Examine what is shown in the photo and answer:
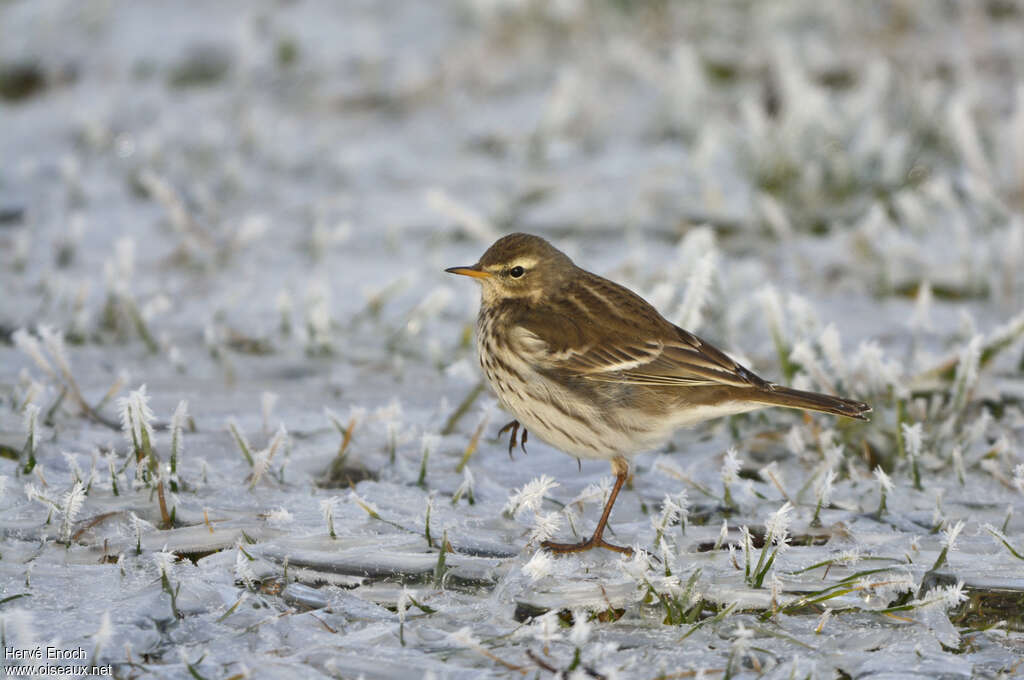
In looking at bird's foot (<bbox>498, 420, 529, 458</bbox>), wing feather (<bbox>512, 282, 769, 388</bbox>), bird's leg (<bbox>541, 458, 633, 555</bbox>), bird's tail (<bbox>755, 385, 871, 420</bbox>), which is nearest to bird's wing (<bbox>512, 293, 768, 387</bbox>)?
wing feather (<bbox>512, 282, 769, 388</bbox>)

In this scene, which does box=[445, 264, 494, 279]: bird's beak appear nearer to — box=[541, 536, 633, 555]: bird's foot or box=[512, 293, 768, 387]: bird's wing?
box=[512, 293, 768, 387]: bird's wing

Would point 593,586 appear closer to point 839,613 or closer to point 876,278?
point 839,613

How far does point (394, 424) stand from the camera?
4648 millimetres

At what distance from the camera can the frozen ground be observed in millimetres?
3549

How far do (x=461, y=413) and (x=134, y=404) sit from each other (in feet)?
4.90

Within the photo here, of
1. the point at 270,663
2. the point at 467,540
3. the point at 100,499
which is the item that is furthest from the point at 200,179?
the point at 270,663

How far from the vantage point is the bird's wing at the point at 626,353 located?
4.53 m

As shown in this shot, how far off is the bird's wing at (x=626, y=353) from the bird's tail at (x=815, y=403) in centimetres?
11

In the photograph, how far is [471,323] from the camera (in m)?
6.28

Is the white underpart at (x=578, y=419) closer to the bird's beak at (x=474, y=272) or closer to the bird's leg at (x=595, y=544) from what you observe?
the bird's leg at (x=595, y=544)

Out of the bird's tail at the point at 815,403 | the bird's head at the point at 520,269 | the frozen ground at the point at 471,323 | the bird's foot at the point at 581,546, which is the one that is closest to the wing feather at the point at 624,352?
the bird's tail at the point at 815,403

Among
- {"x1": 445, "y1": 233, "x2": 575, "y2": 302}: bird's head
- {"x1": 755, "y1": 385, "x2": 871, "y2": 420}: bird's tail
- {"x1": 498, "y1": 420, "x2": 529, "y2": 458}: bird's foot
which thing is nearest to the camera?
{"x1": 755, "y1": 385, "x2": 871, "y2": 420}: bird's tail

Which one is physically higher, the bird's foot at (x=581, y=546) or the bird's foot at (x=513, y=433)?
the bird's foot at (x=513, y=433)

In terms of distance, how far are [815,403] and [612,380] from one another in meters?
0.80
